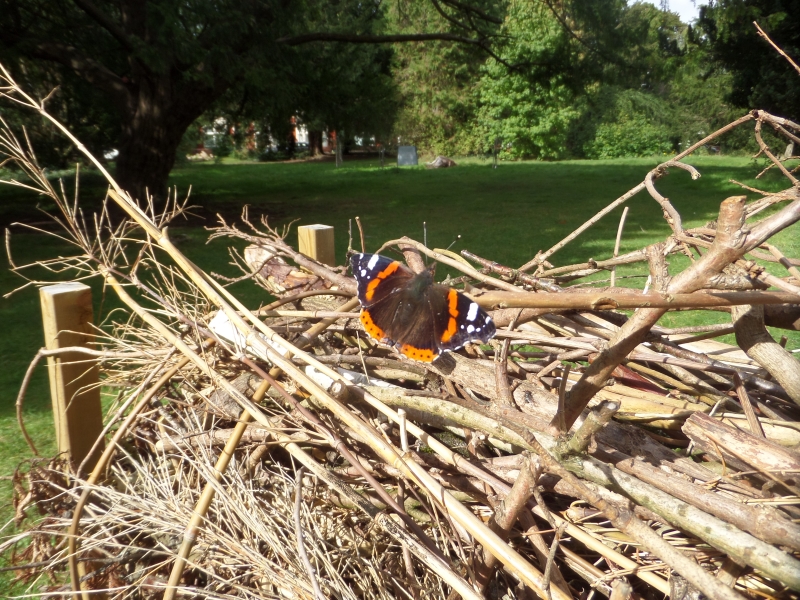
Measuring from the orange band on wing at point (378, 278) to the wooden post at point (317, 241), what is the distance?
663mm

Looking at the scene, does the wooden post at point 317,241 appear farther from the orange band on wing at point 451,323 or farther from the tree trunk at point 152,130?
the tree trunk at point 152,130

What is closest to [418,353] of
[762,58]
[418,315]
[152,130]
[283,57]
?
[418,315]

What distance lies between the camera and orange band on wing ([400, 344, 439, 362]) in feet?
5.95

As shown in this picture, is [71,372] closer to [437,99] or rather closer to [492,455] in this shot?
[492,455]

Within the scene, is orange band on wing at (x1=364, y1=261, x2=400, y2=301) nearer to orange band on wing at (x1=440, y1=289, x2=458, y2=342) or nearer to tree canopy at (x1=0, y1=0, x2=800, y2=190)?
orange band on wing at (x1=440, y1=289, x2=458, y2=342)

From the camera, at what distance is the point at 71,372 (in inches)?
89.8

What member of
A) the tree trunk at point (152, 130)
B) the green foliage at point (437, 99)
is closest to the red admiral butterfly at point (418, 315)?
the tree trunk at point (152, 130)

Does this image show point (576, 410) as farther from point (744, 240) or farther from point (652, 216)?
point (652, 216)

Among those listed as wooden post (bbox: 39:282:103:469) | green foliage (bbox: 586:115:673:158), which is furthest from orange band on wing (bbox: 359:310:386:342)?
green foliage (bbox: 586:115:673:158)

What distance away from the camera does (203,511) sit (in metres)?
1.58

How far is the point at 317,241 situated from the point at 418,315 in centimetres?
118

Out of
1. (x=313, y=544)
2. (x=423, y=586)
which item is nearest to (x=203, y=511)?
(x=313, y=544)

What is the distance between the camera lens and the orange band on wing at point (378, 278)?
209cm

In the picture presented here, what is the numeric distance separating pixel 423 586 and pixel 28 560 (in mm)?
1497
